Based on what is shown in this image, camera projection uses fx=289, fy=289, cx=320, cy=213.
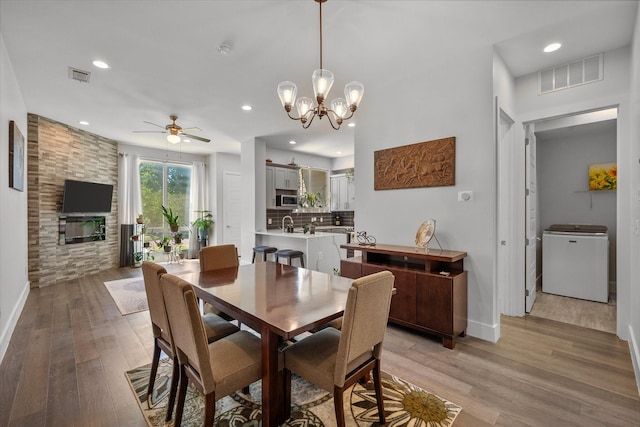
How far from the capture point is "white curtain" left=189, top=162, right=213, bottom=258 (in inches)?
301

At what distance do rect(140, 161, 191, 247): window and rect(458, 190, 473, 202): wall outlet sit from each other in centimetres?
662

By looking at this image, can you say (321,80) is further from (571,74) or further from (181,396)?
(571,74)

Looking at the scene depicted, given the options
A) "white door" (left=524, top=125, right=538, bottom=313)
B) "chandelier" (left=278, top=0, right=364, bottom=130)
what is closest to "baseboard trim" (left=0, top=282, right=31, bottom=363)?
"chandelier" (left=278, top=0, right=364, bottom=130)

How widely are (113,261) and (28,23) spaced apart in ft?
16.9

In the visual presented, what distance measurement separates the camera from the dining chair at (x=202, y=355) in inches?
53.9

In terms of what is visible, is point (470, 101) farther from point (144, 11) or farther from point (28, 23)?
point (28, 23)

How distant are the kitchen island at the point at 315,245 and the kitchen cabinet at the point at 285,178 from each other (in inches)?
49.9

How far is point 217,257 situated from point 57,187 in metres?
4.53

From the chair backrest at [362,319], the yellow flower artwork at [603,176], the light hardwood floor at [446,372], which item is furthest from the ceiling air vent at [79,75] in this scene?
the yellow flower artwork at [603,176]

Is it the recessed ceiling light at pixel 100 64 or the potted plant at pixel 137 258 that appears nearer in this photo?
the recessed ceiling light at pixel 100 64

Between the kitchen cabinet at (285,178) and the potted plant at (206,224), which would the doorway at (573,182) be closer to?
the kitchen cabinet at (285,178)

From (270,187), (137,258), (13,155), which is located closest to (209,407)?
(13,155)

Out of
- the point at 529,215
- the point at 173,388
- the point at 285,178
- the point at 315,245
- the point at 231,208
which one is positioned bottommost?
the point at 173,388

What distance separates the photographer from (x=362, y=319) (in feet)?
4.82
